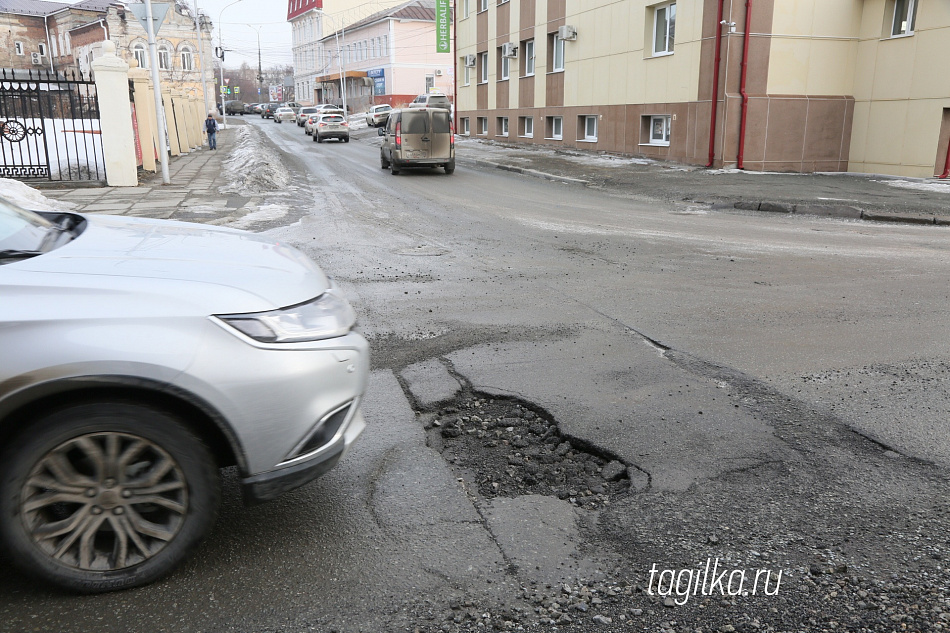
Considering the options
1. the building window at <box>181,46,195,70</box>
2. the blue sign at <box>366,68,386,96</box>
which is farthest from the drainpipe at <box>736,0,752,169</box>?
the building window at <box>181,46,195,70</box>

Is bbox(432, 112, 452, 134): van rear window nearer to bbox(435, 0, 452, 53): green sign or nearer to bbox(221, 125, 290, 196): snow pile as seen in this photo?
bbox(221, 125, 290, 196): snow pile

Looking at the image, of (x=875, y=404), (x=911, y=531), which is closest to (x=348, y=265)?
(x=875, y=404)

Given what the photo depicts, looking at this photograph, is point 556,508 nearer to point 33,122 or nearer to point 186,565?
point 186,565

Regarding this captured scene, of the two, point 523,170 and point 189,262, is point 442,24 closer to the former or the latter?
point 523,170

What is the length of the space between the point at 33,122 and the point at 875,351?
18.5m

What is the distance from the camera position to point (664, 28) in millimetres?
23406

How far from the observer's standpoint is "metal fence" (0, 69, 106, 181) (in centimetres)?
1681

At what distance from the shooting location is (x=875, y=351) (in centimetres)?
575

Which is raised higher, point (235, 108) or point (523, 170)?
point (235, 108)

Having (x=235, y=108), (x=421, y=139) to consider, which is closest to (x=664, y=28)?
(x=421, y=139)

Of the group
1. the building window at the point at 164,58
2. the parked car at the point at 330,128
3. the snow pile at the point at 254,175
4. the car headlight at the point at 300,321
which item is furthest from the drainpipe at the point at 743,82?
the building window at the point at 164,58

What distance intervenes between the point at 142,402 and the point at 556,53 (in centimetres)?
3029

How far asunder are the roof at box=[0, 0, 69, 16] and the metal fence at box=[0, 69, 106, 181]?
200ft

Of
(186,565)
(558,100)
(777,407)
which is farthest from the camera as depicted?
(558,100)
